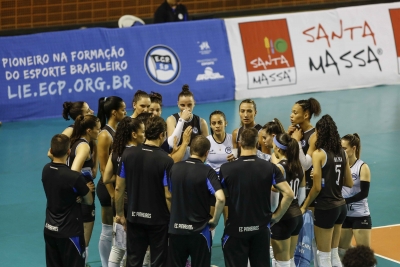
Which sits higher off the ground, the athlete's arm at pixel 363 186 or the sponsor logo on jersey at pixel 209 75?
the sponsor logo on jersey at pixel 209 75

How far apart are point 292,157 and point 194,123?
2083 millimetres

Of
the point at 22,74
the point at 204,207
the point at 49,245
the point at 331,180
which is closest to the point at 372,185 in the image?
the point at 331,180

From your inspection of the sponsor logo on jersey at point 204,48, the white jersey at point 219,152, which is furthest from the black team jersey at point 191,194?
the sponsor logo on jersey at point 204,48

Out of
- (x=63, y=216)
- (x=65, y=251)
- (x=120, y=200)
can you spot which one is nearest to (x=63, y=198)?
(x=63, y=216)

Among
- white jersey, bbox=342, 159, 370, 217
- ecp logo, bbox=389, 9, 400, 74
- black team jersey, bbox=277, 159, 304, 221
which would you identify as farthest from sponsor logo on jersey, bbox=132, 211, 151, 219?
ecp logo, bbox=389, 9, 400, 74

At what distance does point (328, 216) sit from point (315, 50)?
11.0 meters

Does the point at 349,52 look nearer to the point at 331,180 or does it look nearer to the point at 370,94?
the point at 370,94

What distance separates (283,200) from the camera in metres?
8.27

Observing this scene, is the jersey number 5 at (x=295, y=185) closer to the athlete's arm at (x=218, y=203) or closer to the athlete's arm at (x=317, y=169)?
the athlete's arm at (x=317, y=169)

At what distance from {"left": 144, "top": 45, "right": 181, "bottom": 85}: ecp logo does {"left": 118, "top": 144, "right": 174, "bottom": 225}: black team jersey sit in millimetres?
9914

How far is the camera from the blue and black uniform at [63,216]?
8133 mm

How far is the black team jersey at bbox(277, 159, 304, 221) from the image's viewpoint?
28.5 ft

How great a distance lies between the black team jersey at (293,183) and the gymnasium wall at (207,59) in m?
9.62

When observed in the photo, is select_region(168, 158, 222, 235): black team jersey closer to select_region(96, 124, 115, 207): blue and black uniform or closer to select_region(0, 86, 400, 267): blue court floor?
select_region(96, 124, 115, 207): blue and black uniform
